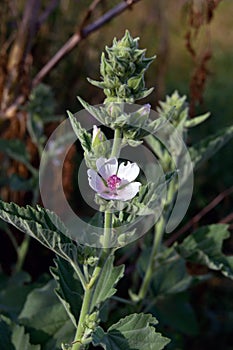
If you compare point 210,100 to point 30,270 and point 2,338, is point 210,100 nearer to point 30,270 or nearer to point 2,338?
point 30,270

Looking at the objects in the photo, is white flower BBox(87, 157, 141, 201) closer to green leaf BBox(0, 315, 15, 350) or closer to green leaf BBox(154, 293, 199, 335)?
green leaf BBox(0, 315, 15, 350)

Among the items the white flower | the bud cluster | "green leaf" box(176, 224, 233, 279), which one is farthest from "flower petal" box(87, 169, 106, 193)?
"green leaf" box(176, 224, 233, 279)

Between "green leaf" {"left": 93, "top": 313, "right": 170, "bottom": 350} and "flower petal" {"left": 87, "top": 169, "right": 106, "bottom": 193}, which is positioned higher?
"flower petal" {"left": 87, "top": 169, "right": 106, "bottom": 193}

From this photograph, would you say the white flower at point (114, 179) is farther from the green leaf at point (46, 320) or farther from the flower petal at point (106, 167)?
the green leaf at point (46, 320)

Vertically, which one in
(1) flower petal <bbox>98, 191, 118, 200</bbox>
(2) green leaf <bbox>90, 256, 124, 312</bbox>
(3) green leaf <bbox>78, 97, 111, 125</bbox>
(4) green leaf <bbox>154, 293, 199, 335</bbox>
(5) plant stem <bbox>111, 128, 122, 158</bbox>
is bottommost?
(4) green leaf <bbox>154, 293, 199, 335</bbox>

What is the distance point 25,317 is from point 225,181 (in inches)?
47.8

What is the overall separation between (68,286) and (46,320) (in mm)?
176

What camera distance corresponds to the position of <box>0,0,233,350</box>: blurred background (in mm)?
1371

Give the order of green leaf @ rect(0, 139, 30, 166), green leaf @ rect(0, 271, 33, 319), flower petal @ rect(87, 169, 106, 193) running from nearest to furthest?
flower petal @ rect(87, 169, 106, 193) < green leaf @ rect(0, 271, 33, 319) < green leaf @ rect(0, 139, 30, 166)

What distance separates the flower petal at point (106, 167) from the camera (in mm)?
716

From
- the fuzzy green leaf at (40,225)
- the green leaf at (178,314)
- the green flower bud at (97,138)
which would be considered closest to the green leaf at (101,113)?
the green flower bud at (97,138)

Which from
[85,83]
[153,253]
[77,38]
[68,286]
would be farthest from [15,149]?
[85,83]

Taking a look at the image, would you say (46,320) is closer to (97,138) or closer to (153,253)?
(153,253)

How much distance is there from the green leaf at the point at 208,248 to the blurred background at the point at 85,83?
0.30m
